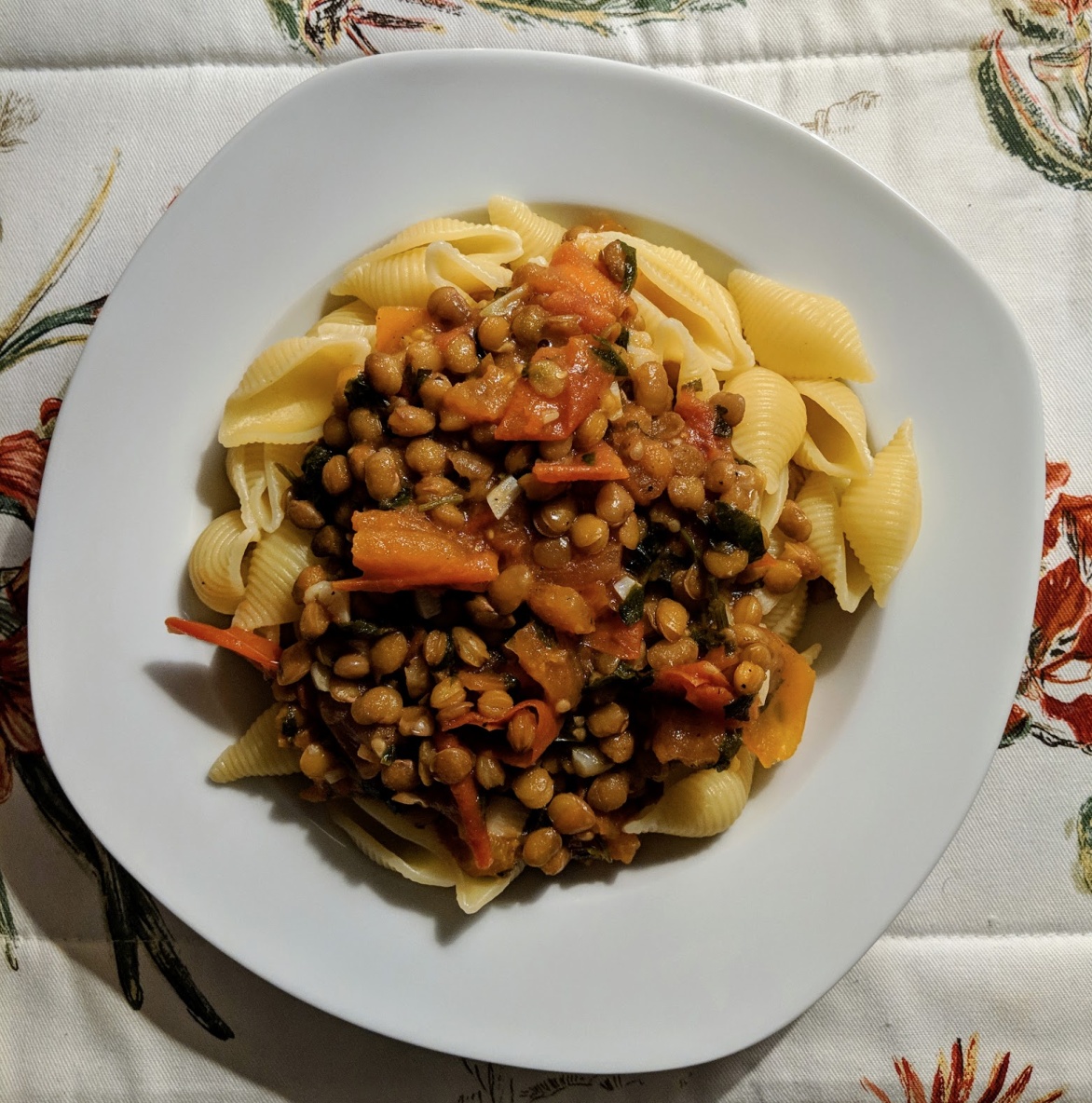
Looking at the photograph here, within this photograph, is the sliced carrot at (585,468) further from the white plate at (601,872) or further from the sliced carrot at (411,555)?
the white plate at (601,872)

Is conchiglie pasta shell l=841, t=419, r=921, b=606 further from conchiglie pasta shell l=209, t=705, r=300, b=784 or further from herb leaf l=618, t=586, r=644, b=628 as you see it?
conchiglie pasta shell l=209, t=705, r=300, b=784

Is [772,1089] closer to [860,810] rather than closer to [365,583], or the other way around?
[860,810]

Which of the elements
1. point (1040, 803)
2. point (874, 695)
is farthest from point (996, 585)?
point (1040, 803)

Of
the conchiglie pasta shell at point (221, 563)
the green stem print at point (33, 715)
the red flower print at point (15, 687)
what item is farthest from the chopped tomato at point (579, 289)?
the red flower print at point (15, 687)

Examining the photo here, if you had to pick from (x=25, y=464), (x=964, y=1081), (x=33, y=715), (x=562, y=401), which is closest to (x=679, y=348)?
(x=562, y=401)

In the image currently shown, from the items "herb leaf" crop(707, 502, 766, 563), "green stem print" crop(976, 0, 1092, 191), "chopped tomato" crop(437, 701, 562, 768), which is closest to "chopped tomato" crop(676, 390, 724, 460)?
"herb leaf" crop(707, 502, 766, 563)

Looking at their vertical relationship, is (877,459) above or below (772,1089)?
above
